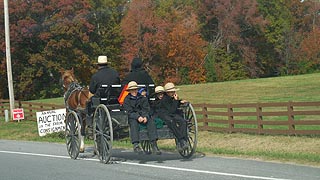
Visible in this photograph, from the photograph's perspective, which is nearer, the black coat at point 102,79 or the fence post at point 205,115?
the black coat at point 102,79

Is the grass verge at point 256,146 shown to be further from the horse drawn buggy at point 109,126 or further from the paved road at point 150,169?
the horse drawn buggy at point 109,126

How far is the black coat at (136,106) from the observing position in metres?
12.1

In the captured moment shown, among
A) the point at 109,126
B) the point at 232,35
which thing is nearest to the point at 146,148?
the point at 109,126

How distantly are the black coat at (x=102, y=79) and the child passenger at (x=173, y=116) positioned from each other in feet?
4.90

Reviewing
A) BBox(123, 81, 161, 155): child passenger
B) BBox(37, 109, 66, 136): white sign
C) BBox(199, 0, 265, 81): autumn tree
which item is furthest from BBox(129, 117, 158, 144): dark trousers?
BBox(199, 0, 265, 81): autumn tree

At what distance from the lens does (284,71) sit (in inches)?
2822

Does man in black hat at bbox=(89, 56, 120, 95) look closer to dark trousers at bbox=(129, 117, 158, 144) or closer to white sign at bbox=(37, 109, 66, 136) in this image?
dark trousers at bbox=(129, 117, 158, 144)

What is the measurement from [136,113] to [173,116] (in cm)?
83

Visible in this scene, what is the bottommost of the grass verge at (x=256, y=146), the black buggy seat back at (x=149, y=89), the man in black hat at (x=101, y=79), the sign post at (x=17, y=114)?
the grass verge at (x=256, y=146)

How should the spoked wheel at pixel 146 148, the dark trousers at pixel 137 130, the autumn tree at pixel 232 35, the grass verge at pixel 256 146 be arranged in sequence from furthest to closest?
the autumn tree at pixel 232 35 < the spoked wheel at pixel 146 148 < the grass verge at pixel 256 146 < the dark trousers at pixel 137 130

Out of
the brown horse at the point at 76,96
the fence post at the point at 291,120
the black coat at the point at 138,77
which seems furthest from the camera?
the fence post at the point at 291,120

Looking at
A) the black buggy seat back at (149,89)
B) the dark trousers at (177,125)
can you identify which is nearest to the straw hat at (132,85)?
the black buggy seat back at (149,89)

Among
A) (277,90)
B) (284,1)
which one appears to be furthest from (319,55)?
(277,90)

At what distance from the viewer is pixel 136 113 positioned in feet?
39.6
